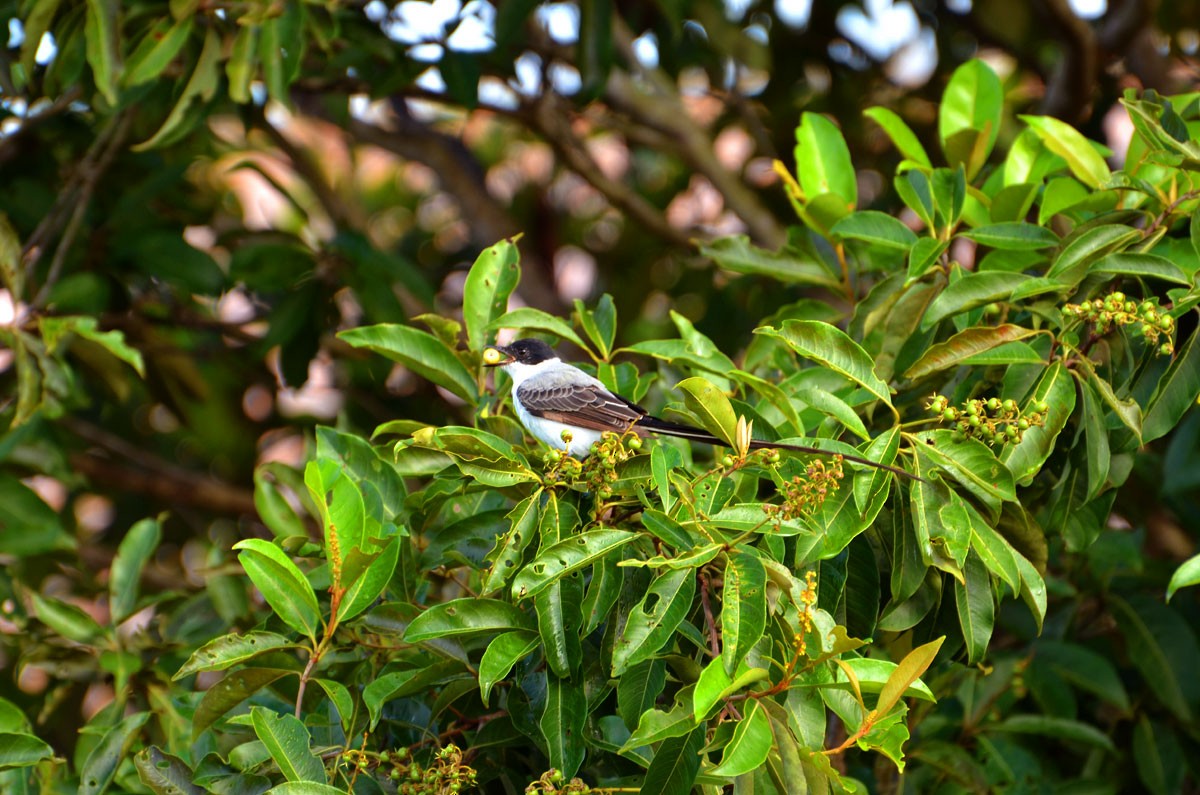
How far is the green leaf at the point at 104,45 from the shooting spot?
3545mm

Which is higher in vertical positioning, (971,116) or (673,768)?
(971,116)

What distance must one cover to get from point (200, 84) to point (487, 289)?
1496mm

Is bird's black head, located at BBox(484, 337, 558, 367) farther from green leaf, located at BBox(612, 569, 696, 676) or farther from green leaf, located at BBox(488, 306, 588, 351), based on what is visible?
green leaf, located at BBox(612, 569, 696, 676)

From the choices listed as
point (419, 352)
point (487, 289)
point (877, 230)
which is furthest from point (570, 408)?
point (877, 230)

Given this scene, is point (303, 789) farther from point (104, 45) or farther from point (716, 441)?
point (104, 45)

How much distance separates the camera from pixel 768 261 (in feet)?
11.2

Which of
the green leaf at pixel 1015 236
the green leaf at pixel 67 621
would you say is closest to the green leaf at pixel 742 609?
the green leaf at pixel 1015 236

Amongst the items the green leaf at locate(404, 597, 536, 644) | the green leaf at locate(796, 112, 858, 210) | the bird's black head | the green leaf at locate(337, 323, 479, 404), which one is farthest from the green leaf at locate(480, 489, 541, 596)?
the bird's black head

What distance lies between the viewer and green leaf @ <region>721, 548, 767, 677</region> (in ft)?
6.70

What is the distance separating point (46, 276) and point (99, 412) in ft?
5.70

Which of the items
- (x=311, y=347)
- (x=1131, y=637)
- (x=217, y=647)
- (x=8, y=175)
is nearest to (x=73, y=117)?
(x=8, y=175)

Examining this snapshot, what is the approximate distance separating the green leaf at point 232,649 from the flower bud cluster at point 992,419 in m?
1.36

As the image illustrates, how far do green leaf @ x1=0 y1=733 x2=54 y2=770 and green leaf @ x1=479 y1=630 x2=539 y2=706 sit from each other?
100 cm

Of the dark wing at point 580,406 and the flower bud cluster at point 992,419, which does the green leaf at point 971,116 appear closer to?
the dark wing at point 580,406
